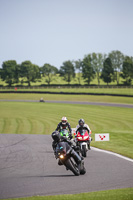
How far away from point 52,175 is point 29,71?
163m

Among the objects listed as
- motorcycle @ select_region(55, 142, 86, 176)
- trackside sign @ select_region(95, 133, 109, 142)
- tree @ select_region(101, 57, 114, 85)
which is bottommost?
trackside sign @ select_region(95, 133, 109, 142)

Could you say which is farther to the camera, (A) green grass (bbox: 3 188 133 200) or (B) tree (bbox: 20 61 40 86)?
(B) tree (bbox: 20 61 40 86)

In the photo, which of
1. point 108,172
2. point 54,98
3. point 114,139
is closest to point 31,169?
point 108,172

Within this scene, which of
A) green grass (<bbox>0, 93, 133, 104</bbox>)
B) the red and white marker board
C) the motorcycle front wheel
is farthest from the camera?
green grass (<bbox>0, 93, 133, 104</bbox>)

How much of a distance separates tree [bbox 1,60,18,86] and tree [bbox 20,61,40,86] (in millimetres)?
4401

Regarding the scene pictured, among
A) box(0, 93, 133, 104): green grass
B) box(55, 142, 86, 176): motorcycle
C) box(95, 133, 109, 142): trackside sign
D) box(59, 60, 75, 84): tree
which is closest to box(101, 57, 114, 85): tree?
box(59, 60, 75, 84): tree

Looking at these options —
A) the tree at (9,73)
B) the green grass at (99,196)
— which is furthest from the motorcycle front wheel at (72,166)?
the tree at (9,73)

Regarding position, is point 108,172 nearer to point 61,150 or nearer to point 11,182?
point 61,150

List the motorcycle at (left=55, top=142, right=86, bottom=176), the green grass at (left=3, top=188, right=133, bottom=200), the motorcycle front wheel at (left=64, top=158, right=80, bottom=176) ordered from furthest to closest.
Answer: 1. the motorcycle front wheel at (left=64, top=158, right=80, bottom=176)
2. the motorcycle at (left=55, top=142, right=86, bottom=176)
3. the green grass at (left=3, top=188, right=133, bottom=200)

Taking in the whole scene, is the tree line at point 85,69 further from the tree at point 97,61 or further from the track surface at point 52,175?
the track surface at point 52,175

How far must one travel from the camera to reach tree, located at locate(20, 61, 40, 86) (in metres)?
172

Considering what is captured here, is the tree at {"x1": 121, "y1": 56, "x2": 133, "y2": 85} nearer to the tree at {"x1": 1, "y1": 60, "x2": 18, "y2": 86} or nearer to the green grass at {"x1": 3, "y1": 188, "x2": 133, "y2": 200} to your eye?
the tree at {"x1": 1, "y1": 60, "x2": 18, "y2": 86}

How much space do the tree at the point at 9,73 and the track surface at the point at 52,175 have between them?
15590cm

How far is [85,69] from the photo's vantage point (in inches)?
6363
